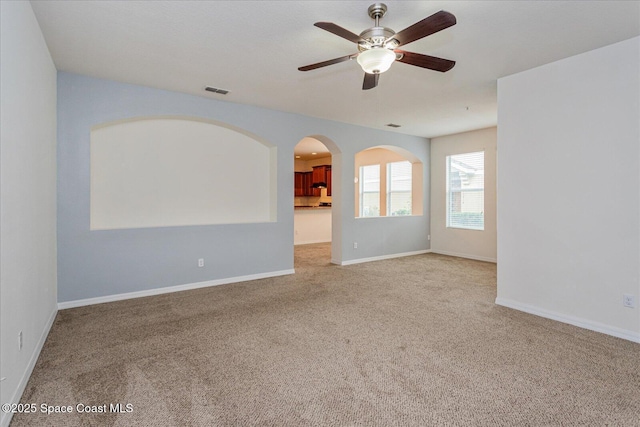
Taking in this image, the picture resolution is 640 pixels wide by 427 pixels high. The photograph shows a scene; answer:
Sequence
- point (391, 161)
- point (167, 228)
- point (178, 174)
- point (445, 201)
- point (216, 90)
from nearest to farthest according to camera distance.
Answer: point (216, 90) < point (167, 228) < point (178, 174) < point (445, 201) < point (391, 161)

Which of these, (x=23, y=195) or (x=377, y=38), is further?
(x=377, y=38)

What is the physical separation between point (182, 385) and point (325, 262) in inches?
168

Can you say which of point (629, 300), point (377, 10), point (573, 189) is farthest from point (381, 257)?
Answer: point (377, 10)

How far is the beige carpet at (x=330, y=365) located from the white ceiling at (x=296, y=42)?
2.63 m

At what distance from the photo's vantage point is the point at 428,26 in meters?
2.02

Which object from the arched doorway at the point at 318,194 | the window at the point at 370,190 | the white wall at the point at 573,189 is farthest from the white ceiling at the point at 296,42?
the window at the point at 370,190

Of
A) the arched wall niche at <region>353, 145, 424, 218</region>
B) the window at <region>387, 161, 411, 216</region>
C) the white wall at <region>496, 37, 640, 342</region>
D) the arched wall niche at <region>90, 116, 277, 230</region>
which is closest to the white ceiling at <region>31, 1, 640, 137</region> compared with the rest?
the white wall at <region>496, 37, 640, 342</region>

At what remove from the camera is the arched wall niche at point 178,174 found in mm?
4133

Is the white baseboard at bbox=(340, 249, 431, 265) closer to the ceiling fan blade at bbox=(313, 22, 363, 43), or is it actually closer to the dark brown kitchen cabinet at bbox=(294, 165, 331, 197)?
the ceiling fan blade at bbox=(313, 22, 363, 43)

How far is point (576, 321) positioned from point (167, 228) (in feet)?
15.5

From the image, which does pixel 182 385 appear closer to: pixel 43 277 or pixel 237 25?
pixel 43 277

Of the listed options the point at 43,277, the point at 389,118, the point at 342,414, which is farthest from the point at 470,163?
the point at 43,277

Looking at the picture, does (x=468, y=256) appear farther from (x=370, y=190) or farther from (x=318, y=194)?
(x=318, y=194)

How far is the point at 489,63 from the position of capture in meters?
3.36
